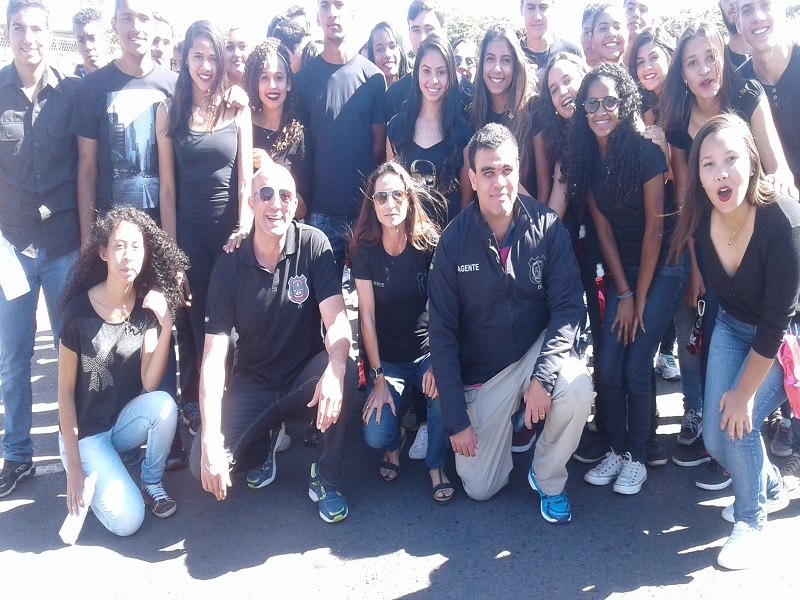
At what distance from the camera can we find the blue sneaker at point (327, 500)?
12.1ft

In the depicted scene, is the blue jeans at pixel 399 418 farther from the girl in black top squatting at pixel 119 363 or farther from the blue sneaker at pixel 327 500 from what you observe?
the girl in black top squatting at pixel 119 363

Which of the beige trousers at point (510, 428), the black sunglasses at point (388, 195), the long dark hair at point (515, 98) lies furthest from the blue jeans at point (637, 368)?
the black sunglasses at point (388, 195)

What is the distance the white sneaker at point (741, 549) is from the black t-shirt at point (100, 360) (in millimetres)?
3222

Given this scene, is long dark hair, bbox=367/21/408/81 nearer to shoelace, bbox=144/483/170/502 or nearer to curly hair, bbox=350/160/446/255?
curly hair, bbox=350/160/446/255

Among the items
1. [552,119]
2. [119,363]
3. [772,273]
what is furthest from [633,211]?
[119,363]

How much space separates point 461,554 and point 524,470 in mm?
941

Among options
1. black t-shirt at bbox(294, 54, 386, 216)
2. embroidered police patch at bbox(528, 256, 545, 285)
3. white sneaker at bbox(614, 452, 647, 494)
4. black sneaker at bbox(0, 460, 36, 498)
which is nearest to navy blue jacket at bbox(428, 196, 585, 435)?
embroidered police patch at bbox(528, 256, 545, 285)

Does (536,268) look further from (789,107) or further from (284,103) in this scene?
(284,103)

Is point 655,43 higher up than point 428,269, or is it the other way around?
point 655,43

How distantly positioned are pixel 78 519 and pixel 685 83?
13.6ft

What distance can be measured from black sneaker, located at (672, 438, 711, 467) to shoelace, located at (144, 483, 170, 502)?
9.85ft

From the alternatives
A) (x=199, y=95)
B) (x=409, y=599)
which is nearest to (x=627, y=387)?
(x=409, y=599)

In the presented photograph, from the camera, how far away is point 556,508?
3.61m

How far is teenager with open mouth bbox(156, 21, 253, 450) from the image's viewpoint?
4.29 metres
